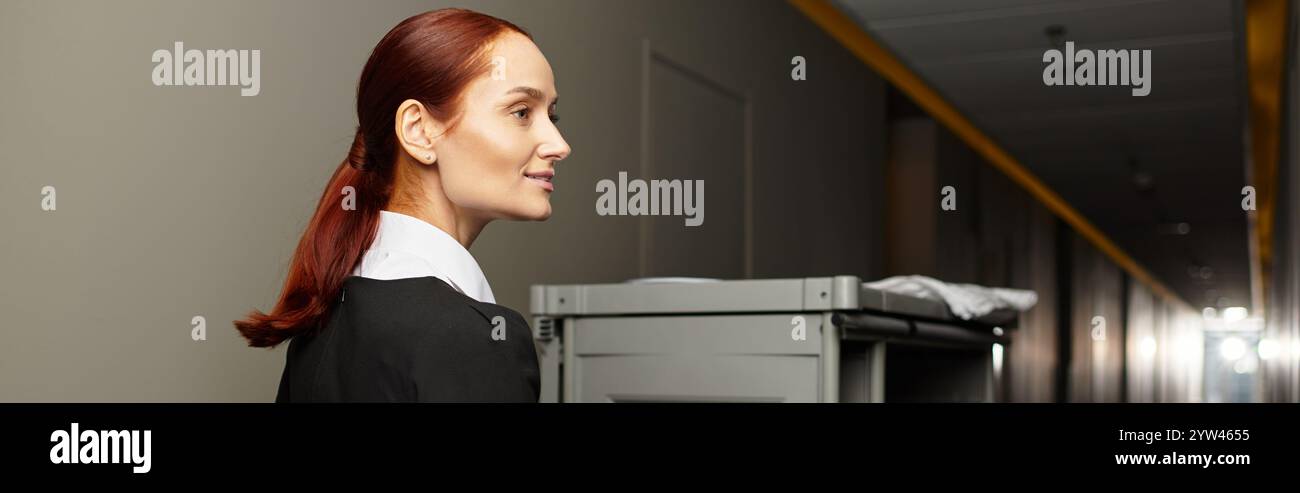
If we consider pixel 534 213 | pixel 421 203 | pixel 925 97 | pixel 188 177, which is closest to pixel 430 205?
pixel 421 203

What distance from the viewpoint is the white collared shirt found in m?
1.17

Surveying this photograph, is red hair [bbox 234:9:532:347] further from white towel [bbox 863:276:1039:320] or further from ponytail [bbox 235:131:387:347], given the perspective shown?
white towel [bbox 863:276:1039:320]

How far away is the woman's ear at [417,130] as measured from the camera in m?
1.22

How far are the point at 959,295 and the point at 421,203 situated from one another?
4.89ft

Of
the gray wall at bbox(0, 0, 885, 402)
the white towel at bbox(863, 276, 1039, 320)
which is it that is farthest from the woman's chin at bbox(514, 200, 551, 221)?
the white towel at bbox(863, 276, 1039, 320)

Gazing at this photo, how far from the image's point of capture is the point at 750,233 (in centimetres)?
352

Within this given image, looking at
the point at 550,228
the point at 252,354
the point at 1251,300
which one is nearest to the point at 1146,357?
the point at 1251,300

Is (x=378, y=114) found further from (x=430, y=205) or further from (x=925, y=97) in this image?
(x=925, y=97)

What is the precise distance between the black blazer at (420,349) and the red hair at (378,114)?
0.13 feet

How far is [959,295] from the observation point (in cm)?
243

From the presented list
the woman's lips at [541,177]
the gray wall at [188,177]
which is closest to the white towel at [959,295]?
the gray wall at [188,177]
